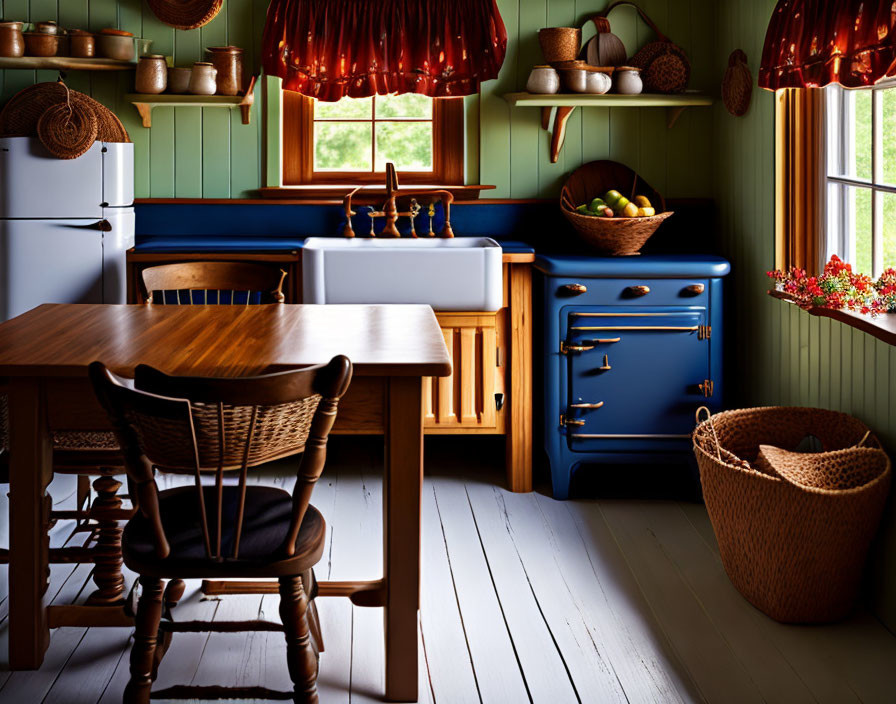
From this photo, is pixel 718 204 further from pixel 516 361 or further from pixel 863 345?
pixel 863 345

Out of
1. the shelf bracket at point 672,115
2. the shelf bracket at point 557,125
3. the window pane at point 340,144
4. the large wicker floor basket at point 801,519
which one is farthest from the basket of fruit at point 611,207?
the large wicker floor basket at point 801,519

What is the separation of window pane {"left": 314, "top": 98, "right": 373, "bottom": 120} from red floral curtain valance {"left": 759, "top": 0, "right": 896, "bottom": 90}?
1.88 metres

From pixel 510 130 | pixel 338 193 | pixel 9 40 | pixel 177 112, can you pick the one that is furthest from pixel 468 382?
pixel 9 40

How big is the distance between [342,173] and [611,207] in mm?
1284

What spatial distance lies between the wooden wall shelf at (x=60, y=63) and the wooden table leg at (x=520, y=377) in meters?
1.91

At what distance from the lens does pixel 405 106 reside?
4.69 meters

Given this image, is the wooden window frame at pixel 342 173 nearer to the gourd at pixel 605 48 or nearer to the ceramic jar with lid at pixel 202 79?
the ceramic jar with lid at pixel 202 79

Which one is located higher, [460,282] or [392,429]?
[460,282]

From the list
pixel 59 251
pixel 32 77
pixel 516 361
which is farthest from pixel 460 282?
pixel 32 77

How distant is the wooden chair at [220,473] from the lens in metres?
1.94

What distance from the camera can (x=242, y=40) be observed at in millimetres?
4492

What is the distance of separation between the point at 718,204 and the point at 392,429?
2.66 m

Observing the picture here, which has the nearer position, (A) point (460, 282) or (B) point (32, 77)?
(A) point (460, 282)

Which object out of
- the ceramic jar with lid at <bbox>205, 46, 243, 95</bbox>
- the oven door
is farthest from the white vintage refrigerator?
the oven door
